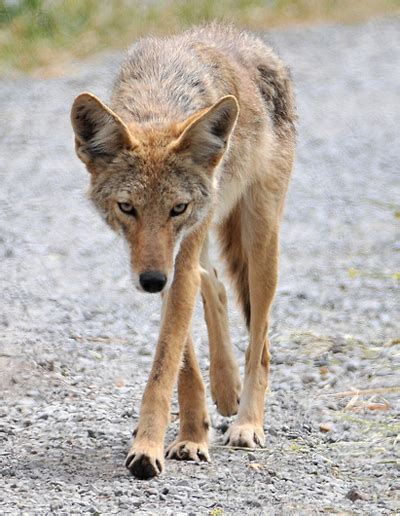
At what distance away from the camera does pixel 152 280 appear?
5.71 metres

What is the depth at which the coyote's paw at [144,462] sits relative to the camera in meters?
5.76

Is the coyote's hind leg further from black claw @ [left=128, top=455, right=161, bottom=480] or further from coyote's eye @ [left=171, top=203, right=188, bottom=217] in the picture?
black claw @ [left=128, top=455, right=161, bottom=480]

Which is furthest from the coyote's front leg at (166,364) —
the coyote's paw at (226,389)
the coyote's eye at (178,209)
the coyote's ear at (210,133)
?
the coyote's paw at (226,389)

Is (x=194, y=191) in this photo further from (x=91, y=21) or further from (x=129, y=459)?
(x=91, y=21)

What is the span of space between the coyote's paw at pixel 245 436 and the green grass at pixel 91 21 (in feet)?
34.7

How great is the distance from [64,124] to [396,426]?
9783mm

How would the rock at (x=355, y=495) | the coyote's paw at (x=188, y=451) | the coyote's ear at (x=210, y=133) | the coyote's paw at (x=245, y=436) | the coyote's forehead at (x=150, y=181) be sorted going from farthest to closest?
the coyote's paw at (x=245, y=436)
the coyote's paw at (x=188, y=451)
the coyote's ear at (x=210, y=133)
the coyote's forehead at (x=150, y=181)
the rock at (x=355, y=495)

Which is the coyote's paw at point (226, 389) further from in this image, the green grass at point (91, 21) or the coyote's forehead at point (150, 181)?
the green grass at point (91, 21)

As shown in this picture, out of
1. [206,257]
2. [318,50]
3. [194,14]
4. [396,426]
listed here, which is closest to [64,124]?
[194,14]

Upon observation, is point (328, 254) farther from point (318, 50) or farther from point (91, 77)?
point (318, 50)

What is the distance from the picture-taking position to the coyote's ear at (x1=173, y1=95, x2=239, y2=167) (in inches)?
237

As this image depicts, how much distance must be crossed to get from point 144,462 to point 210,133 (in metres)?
1.66

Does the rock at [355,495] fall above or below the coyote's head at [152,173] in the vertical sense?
below

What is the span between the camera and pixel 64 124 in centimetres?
1587
